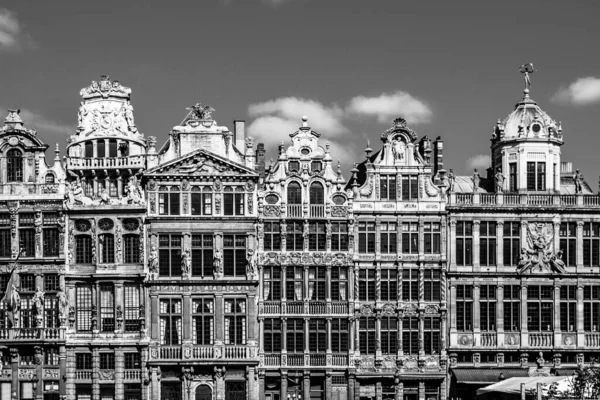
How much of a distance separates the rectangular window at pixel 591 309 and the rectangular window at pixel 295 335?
14.9 m

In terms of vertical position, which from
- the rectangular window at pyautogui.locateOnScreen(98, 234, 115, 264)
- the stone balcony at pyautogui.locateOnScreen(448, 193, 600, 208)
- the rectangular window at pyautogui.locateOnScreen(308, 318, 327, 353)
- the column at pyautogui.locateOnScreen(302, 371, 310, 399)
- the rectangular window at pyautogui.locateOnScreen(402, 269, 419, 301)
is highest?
the stone balcony at pyautogui.locateOnScreen(448, 193, 600, 208)

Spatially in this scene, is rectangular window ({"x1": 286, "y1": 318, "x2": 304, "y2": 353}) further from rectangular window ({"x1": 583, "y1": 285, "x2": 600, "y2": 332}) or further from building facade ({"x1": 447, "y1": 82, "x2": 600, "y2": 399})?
rectangular window ({"x1": 583, "y1": 285, "x2": 600, "y2": 332})

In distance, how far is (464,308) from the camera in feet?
213

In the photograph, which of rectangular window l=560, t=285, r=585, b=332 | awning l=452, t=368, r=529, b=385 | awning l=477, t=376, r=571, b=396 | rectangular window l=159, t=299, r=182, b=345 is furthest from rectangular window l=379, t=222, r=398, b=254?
rectangular window l=159, t=299, r=182, b=345

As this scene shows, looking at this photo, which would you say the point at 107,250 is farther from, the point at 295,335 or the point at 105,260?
the point at 295,335

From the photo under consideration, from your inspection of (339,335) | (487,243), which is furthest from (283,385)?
(487,243)

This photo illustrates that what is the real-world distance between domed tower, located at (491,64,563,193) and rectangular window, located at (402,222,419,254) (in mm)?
5445

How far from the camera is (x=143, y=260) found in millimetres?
63656

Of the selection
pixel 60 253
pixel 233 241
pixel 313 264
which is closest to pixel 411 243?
pixel 313 264

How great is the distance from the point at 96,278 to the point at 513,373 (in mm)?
21895

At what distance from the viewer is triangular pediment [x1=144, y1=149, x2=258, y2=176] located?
63.8 m

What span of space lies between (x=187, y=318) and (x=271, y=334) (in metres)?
4.39

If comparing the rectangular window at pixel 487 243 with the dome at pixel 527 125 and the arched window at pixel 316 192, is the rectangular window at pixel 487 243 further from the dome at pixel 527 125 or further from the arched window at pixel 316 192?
the arched window at pixel 316 192

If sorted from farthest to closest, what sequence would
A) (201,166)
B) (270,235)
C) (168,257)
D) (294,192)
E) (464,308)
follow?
(464,308), (294,192), (270,235), (201,166), (168,257)
